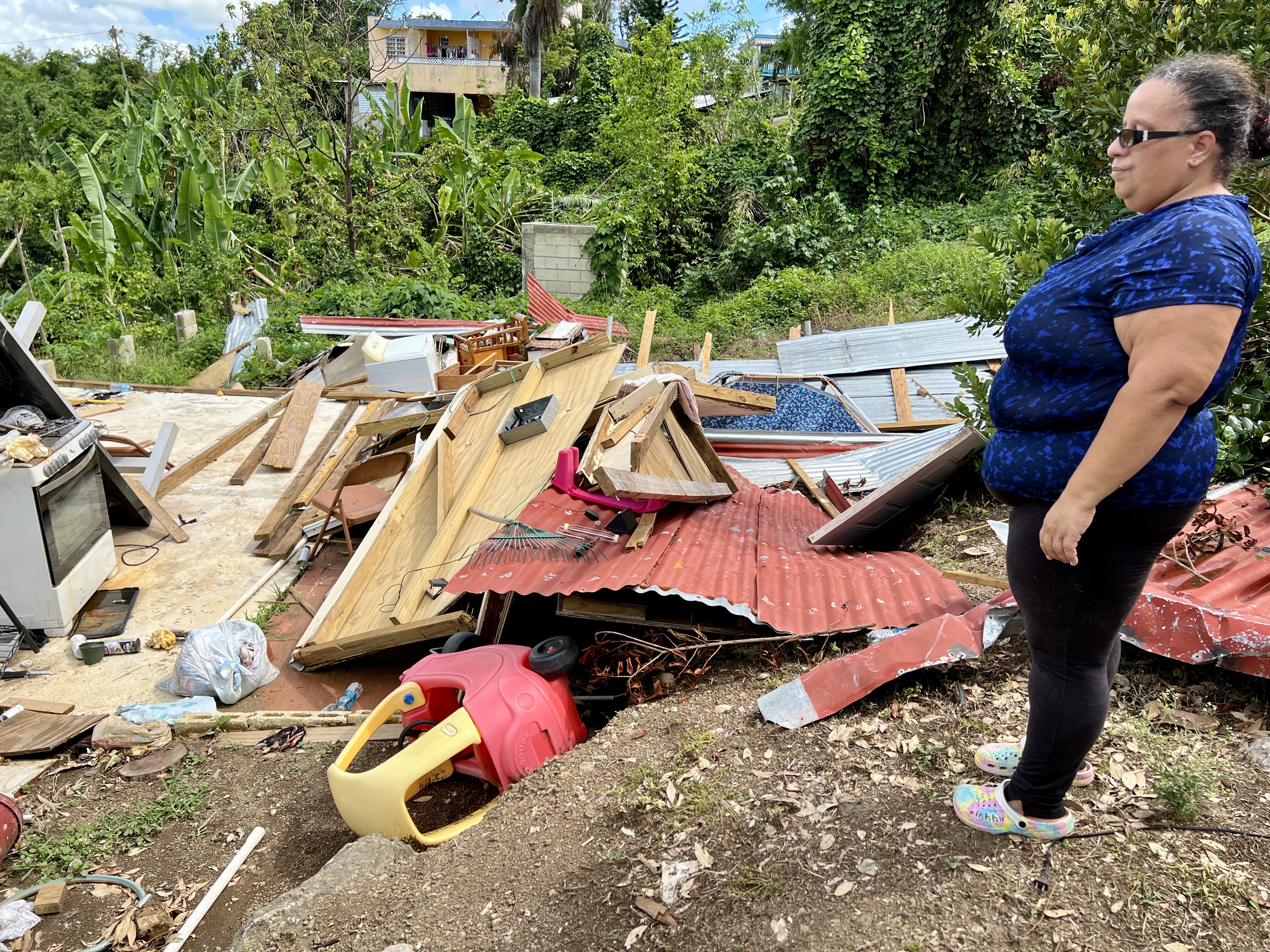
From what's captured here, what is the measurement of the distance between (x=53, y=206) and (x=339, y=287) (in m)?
6.65

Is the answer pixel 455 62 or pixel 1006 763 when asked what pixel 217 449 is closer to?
pixel 1006 763

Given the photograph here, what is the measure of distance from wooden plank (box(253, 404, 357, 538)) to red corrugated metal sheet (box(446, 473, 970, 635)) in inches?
141

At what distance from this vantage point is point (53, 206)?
53.9ft

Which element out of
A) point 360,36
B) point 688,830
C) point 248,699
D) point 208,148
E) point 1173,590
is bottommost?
point 248,699

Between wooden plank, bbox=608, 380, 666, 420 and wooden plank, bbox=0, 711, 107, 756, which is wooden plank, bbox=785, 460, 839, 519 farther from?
wooden plank, bbox=0, 711, 107, 756

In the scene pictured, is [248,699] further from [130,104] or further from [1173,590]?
[130,104]

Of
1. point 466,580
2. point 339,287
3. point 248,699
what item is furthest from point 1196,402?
point 339,287

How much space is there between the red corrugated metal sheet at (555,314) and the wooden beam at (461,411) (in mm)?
5948

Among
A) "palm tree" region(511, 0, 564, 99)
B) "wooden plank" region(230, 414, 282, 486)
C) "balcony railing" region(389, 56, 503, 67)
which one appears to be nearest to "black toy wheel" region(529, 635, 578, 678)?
"wooden plank" region(230, 414, 282, 486)

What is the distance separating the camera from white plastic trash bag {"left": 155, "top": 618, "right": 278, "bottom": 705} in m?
5.12

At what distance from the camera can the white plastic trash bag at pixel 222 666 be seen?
5121mm

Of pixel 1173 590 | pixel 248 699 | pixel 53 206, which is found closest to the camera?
pixel 1173 590

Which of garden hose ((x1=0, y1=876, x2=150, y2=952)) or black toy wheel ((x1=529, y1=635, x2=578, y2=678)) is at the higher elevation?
black toy wheel ((x1=529, y1=635, x2=578, y2=678))

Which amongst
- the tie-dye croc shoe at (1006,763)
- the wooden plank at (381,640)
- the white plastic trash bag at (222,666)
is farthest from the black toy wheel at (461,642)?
the tie-dye croc shoe at (1006,763)
